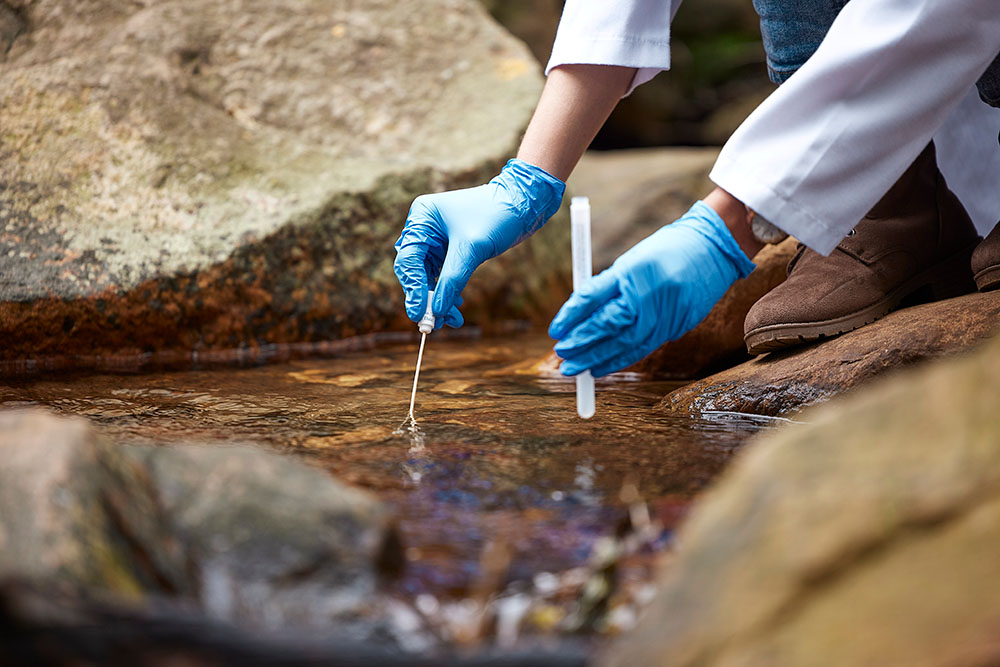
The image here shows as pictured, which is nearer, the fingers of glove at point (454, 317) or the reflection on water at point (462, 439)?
the reflection on water at point (462, 439)

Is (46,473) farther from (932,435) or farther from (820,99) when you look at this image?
(820,99)

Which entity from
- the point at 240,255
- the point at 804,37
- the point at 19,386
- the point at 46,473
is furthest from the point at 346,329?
the point at 46,473

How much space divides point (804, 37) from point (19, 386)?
7.45 ft

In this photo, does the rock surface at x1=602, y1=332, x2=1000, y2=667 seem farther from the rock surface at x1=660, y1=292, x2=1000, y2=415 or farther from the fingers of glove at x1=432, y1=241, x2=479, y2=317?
the fingers of glove at x1=432, y1=241, x2=479, y2=317

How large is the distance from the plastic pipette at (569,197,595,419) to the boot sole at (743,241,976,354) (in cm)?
63

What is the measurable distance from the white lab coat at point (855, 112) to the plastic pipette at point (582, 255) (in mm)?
331

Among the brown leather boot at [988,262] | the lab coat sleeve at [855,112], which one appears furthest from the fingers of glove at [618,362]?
the brown leather boot at [988,262]

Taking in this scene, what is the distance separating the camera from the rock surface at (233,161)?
275cm

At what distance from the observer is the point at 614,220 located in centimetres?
455

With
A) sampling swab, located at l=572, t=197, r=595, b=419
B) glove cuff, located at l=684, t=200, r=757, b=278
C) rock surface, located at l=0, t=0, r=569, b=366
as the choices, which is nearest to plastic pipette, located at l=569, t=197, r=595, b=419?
sampling swab, located at l=572, t=197, r=595, b=419

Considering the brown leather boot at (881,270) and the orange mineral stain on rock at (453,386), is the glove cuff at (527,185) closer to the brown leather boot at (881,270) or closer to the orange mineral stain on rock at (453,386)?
the orange mineral stain on rock at (453,386)

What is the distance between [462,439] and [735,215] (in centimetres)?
71

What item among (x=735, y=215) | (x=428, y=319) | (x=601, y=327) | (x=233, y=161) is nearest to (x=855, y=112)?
(x=735, y=215)

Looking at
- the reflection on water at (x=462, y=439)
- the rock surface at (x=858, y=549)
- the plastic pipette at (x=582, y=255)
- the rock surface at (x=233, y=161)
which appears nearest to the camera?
the rock surface at (x=858, y=549)
